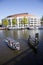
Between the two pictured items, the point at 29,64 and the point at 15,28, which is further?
the point at 15,28

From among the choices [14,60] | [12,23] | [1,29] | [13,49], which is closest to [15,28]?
[12,23]

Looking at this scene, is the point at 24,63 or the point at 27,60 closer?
the point at 24,63

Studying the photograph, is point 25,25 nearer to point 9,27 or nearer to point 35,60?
point 9,27

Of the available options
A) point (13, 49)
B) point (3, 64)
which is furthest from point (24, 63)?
point (13, 49)

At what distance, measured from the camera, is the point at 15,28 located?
1156cm

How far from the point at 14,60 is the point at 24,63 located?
0.85ft

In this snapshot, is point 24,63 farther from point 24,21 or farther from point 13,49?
point 24,21

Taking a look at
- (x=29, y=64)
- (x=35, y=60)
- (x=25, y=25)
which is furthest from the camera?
(x=25, y=25)

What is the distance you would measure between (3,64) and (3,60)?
21 centimetres

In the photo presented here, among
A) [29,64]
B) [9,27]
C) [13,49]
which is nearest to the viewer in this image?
[29,64]

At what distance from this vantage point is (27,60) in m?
2.74

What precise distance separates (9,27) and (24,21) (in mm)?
1877

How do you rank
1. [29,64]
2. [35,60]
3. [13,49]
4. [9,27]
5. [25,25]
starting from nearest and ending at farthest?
1. [29,64]
2. [35,60]
3. [13,49]
4. [9,27]
5. [25,25]

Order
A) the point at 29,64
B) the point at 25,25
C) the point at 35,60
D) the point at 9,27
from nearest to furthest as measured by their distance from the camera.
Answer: the point at 29,64 → the point at 35,60 → the point at 9,27 → the point at 25,25
